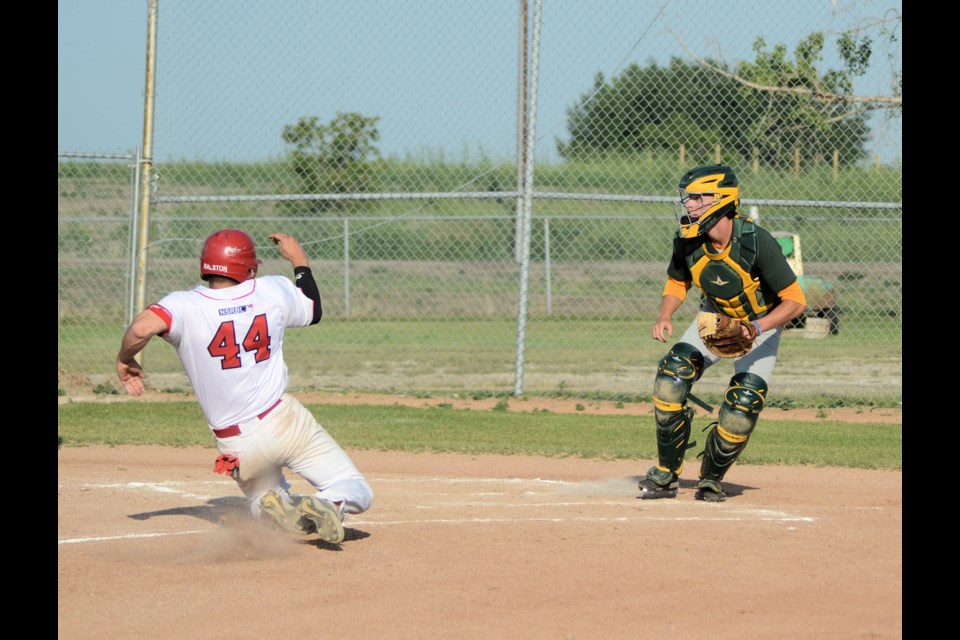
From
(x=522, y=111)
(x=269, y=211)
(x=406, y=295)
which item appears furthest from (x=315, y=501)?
(x=269, y=211)

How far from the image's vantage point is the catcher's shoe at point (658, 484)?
24.3 feet

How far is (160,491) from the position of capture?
7820mm

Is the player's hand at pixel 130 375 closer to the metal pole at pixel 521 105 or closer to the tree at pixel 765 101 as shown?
the metal pole at pixel 521 105

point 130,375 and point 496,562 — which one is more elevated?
point 130,375

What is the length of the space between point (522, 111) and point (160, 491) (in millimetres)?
7057

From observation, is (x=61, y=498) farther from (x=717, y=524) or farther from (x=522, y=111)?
(x=522, y=111)

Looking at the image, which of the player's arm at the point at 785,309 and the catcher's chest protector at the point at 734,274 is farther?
the catcher's chest protector at the point at 734,274

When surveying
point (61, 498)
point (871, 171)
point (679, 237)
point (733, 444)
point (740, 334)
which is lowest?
point (61, 498)

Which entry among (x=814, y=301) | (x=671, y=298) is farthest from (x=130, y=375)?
(x=814, y=301)

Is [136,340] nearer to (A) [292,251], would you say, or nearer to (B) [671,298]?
(A) [292,251]

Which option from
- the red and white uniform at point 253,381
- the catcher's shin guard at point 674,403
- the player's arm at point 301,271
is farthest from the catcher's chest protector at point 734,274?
the red and white uniform at point 253,381

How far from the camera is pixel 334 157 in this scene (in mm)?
21438

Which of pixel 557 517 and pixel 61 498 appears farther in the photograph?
pixel 61 498

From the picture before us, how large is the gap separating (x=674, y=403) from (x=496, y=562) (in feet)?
7.20
